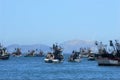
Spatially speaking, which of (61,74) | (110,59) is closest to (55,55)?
(110,59)

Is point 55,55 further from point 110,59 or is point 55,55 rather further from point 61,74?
point 61,74

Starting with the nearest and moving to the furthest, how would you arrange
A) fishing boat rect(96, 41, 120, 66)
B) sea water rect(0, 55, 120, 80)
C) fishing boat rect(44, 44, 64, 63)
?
1. sea water rect(0, 55, 120, 80)
2. fishing boat rect(96, 41, 120, 66)
3. fishing boat rect(44, 44, 64, 63)

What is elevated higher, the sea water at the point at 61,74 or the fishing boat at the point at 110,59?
the fishing boat at the point at 110,59

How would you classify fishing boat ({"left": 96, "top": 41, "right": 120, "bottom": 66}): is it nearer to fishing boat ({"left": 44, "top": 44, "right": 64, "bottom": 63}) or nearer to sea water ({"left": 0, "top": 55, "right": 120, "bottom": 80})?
sea water ({"left": 0, "top": 55, "right": 120, "bottom": 80})

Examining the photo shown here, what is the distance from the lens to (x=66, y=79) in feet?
318

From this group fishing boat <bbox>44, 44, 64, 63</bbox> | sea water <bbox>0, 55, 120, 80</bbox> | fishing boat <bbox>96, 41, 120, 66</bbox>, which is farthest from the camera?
fishing boat <bbox>44, 44, 64, 63</bbox>

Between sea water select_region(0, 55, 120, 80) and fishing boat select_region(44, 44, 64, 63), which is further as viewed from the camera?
fishing boat select_region(44, 44, 64, 63)

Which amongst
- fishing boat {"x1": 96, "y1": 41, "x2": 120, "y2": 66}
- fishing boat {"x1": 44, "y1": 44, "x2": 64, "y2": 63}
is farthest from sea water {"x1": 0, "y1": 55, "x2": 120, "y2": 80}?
fishing boat {"x1": 44, "y1": 44, "x2": 64, "y2": 63}

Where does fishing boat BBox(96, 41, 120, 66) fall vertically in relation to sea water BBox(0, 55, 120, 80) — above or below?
above

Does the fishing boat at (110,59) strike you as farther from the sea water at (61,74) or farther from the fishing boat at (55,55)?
the fishing boat at (55,55)

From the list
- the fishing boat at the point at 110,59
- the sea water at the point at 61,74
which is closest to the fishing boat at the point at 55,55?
the fishing boat at the point at 110,59

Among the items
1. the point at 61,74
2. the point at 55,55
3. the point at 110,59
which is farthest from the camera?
the point at 55,55

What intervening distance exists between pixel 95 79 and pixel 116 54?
53.0 m

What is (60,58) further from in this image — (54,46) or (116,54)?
(116,54)
